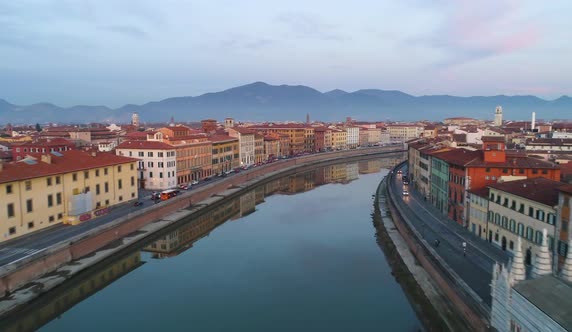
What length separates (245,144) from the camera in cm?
9700

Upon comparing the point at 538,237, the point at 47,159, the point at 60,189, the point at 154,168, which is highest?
the point at 47,159

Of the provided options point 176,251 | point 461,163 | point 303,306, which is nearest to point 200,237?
point 176,251

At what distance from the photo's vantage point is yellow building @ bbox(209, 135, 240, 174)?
80.9 metres

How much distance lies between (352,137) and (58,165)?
130 meters

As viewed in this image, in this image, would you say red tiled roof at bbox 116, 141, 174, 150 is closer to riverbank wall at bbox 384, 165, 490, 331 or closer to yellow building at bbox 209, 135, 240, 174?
yellow building at bbox 209, 135, 240, 174

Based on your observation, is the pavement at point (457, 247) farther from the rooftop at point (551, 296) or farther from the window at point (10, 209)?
the window at point (10, 209)

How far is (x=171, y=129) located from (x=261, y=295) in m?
49.2

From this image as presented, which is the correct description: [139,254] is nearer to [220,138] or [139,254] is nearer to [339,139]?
[220,138]

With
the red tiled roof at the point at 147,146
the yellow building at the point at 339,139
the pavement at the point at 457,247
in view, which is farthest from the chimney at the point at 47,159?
the yellow building at the point at 339,139

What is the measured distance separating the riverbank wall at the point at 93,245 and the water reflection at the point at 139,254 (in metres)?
0.69

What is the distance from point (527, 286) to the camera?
60.1 feet

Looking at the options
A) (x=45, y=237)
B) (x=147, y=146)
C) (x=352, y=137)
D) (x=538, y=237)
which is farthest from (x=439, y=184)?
(x=352, y=137)

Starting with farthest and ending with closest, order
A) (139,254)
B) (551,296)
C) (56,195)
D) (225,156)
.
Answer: (225,156)
(139,254)
(56,195)
(551,296)

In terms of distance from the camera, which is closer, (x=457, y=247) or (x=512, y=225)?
(x=512, y=225)
